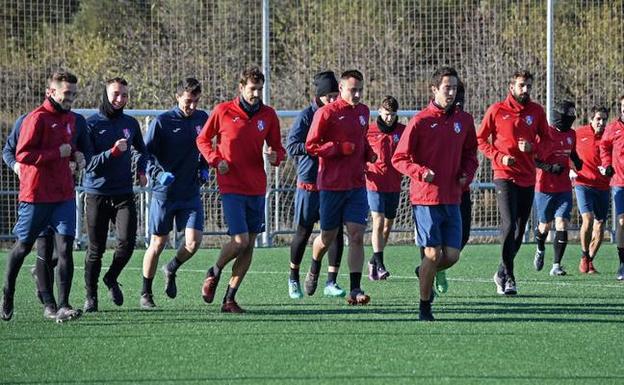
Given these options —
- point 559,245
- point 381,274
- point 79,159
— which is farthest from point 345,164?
point 559,245

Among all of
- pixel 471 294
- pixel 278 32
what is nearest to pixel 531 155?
pixel 471 294

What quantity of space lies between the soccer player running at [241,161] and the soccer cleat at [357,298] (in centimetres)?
110

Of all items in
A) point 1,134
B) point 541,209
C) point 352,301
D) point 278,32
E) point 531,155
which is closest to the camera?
point 352,301

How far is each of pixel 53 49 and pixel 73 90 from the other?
44.6 feet

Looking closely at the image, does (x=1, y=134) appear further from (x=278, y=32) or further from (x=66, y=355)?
(x=66, y=355)

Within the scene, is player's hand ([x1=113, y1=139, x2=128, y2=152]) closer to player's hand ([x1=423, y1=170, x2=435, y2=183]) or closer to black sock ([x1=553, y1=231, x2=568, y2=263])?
player's hand ([x1=423, y1=170, x2=435, y2=183])

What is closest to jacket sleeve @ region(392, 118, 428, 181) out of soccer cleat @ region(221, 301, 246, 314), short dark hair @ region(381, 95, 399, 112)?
soccer cleat @ region(221, 301, 246, 314)

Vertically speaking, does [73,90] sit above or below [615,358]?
above

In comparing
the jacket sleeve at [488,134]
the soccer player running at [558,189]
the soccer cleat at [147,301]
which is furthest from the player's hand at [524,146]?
the soccer cleat at [147,301]

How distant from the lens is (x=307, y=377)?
8266mm

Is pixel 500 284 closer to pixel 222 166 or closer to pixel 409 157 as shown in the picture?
pixel 409 157

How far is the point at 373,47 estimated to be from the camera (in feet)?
79.3

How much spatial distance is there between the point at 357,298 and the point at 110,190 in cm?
246

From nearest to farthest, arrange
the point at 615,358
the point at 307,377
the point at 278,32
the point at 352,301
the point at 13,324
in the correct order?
1. the point at 307,377
2. the point at 615,358
3. the point at 13,324
4. the point at 352,301
5. the point at 278,32
